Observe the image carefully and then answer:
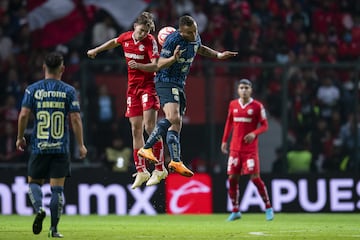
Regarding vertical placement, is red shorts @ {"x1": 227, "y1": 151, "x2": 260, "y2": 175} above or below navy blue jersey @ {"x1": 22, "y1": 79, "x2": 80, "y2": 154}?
below

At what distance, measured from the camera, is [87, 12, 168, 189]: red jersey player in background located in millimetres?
14586

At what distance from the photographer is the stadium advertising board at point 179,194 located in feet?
67.1

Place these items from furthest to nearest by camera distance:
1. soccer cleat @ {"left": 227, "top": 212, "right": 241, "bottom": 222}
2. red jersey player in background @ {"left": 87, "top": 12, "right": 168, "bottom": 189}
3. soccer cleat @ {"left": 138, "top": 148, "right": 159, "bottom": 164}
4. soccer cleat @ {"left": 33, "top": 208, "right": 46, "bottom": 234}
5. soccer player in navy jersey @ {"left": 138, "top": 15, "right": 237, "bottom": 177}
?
1. soccer cleat @ {"left": 227, "top": 212, "right": 241, "bottom": 222}
2. red jersey player in background @ {"left": 87, "top": 12, "right": 168, "bottom": 189}
3. soccer cleat @ {"left": 138, "top": 148, "right": 159, "bottom": 164}
4. soccer player in navy jersey @ {"left": 138, "top": 15, "right": 237, "bottom": 177}
5. soccer cleat @ {"left": 33, "top": 208, "right": 46, "bottom": 234}

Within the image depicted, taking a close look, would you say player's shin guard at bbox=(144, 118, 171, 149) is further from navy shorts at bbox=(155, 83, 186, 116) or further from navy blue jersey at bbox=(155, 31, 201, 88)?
navy blue jersey at bbox=(155, 31, 201, 88)

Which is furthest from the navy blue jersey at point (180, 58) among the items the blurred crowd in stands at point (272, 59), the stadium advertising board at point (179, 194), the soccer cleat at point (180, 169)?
the stadium advertising board at point (179, 194)

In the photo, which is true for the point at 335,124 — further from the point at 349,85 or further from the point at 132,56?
the point at 132,56

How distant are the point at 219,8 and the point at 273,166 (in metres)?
5.13

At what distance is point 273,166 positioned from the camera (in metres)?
20.8

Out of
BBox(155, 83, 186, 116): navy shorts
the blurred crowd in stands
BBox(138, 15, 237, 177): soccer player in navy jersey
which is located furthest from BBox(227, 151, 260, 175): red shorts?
BBox(155, 83, 186, 116): navy shorts

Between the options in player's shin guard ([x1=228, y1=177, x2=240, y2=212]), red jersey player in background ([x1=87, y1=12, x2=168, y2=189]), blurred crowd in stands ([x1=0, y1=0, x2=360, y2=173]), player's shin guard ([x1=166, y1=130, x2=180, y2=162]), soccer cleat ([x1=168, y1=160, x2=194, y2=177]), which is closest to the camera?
soccer cleat ([x1=168, y1=160, x2=194, y2=177])

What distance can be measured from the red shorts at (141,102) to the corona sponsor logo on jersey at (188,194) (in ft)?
18.8

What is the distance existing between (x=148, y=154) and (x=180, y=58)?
4.39 feet

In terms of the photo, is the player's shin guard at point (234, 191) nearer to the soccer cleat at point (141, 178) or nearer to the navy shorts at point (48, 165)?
the soccer cleat at point (141, 178)

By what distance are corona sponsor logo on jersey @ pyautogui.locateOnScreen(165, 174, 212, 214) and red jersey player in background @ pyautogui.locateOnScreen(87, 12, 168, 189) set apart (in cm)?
556
